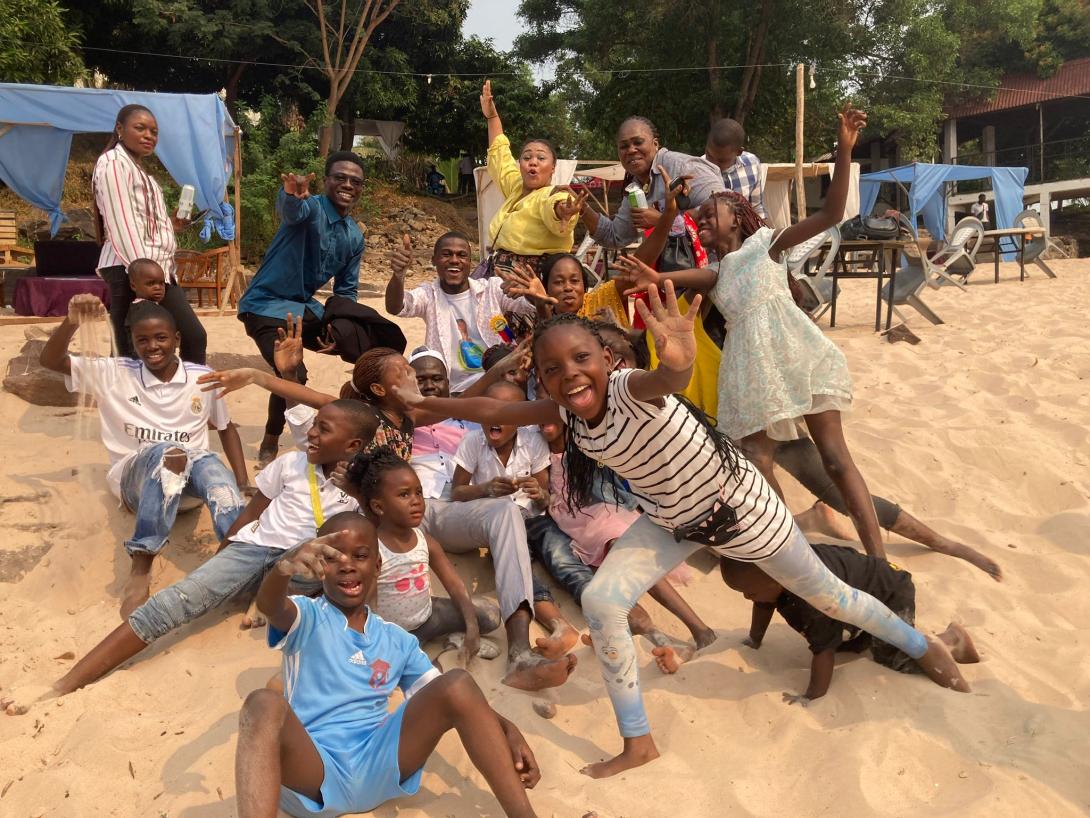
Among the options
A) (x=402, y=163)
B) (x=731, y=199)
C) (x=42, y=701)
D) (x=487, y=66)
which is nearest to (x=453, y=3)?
(x=487, y=66)

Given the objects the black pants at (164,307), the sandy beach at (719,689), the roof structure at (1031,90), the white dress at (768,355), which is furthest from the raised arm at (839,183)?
the roof structure at (1031,90)

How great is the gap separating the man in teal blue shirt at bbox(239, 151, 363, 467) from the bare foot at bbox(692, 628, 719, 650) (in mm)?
2606

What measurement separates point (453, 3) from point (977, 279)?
14.0 metres

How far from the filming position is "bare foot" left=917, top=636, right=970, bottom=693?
3.01m

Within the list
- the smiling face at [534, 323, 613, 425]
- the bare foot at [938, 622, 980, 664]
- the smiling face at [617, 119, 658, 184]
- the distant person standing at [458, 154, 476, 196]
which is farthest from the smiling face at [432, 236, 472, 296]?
the distant person standing at [458, 154, 476, 196]

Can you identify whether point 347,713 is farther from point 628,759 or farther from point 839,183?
point 839,183

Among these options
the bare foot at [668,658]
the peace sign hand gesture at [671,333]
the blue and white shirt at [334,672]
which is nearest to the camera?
the peace sign hand gesture at [671,333]

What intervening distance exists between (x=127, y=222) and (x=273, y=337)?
102cm

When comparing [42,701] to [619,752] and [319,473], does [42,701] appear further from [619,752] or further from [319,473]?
[619,752]

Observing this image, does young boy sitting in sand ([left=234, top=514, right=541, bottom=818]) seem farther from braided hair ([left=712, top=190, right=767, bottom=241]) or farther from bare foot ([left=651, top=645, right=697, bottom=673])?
braided hair ([left=712, top=190, right=767, bottom=241])

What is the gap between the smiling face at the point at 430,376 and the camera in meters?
4.28

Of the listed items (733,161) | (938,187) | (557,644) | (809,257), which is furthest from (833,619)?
(938,187)

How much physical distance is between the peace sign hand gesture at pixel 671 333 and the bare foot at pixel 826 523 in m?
2.26

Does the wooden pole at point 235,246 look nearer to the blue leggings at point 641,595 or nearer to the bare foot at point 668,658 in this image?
the bare foot at point 668,658
